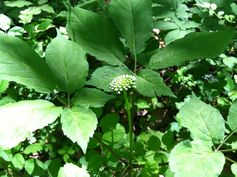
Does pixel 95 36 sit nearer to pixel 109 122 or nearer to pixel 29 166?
pixel 109 122

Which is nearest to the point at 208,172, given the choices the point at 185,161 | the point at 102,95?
the point at 185,161

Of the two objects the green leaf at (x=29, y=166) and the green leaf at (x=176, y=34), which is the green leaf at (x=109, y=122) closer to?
the green leaf at (x=29, y=166)

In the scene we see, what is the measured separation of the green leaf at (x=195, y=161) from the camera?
41.0 inches

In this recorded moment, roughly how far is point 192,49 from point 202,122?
29 cm

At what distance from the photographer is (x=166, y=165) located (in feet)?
5.06

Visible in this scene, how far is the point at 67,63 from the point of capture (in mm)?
1215

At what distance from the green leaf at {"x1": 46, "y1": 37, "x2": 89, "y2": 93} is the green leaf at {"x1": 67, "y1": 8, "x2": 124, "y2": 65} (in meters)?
0.10

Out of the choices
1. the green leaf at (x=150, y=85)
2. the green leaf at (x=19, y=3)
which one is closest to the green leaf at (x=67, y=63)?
the green leaf at (x=150, y=85)

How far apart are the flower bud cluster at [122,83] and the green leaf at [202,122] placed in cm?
20

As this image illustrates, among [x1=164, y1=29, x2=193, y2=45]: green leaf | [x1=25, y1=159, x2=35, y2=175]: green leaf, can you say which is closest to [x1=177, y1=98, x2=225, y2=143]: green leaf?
[x1=164, y1=29, x2=193, y2=45]: green leaf

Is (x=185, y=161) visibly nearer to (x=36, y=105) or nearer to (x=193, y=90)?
(x=36, y=105)

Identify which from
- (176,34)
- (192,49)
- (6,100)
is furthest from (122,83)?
(6,100)

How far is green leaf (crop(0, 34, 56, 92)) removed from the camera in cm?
116

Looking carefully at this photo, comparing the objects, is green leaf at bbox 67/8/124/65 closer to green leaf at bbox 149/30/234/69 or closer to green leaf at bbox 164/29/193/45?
green leaf at bbox 149/30/234/69
